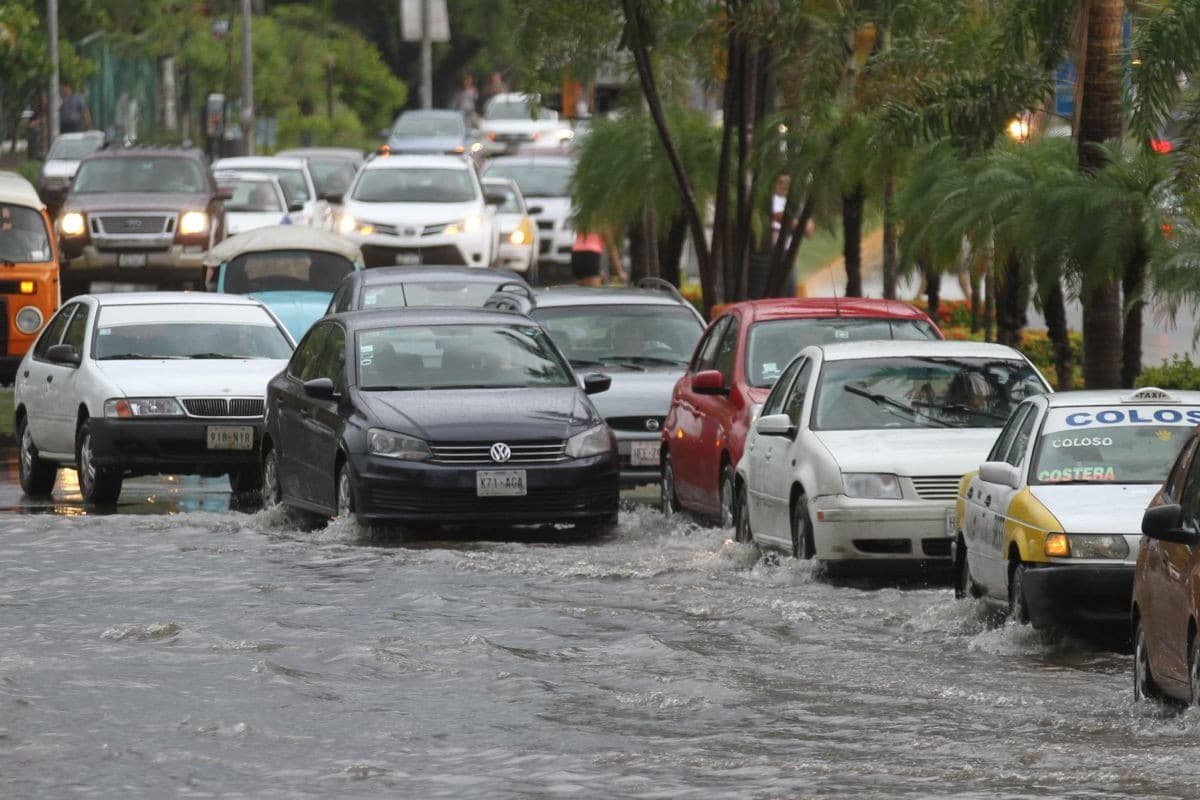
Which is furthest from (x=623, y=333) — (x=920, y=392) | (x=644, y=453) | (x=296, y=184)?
(x=296, y=184)

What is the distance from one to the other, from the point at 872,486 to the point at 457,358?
4.25 meters

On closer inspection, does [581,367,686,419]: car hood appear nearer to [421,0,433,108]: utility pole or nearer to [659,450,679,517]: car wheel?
[659,450,679,517]: car wheel

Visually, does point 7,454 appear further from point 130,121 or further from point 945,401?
point 130,121

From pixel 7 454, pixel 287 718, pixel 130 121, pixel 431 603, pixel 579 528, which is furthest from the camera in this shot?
pixel 130 121

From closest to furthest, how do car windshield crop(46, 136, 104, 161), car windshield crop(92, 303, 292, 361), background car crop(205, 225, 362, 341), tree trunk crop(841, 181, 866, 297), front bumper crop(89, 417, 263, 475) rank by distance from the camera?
front bumper crop(89, 417, 263, 475) < car windshield crop(92, 303, 292, 361) < background car crop(205, 225, 362, 341) < tree trunk crop(841, 181, 866, 297) < car windshield crop(46, 136, 104, 161)

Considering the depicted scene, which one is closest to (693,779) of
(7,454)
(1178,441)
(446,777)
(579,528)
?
(446,777)

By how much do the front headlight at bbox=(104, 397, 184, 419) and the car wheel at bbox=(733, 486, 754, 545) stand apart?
4.55m

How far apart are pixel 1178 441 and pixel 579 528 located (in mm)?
5757

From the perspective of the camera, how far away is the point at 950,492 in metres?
14.1

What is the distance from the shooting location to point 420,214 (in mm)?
33625

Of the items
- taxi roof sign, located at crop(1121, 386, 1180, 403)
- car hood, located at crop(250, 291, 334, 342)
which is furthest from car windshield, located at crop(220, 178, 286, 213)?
taxi roof sign, located at crop(1121, 386, 1180, 403)

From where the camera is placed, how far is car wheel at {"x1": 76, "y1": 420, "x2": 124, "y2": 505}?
1905 centimetres

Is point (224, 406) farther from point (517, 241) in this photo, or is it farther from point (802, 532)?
point (517, 241)

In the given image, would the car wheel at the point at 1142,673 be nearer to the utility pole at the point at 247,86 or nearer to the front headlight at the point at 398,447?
the front headlight at the point at 398,447
